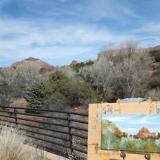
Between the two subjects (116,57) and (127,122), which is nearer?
(127,122)

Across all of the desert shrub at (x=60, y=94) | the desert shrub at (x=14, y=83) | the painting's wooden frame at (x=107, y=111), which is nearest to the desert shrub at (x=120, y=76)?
the desert shrub at (x=60, y=94)

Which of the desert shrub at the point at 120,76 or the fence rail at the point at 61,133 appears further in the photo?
the desert shrub at the point at 120,76

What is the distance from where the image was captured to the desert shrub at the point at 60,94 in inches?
1478

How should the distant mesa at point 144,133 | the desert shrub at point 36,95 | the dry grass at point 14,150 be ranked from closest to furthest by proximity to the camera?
the distant mesa at point 144,133, the dry grass at point 14,150, the desert shrub at point 36,95

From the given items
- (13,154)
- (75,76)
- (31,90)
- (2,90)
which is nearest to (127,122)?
(13,154)

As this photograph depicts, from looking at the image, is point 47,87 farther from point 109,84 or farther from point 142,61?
point 142,61

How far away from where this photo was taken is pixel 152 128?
6.99 m

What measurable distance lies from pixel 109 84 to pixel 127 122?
38.1 m

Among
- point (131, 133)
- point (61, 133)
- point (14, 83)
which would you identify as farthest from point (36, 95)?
point (131, 133)

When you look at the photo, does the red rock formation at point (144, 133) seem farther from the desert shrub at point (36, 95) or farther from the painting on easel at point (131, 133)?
the desert shrub at point (36, 95)

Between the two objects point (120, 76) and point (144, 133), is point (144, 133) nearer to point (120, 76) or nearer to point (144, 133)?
point (144, 133)

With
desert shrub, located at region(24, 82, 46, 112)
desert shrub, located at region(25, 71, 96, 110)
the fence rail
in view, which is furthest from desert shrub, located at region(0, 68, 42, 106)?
the fence rail

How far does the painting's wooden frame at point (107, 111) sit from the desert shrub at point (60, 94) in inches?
1126

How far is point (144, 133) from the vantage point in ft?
23.2
